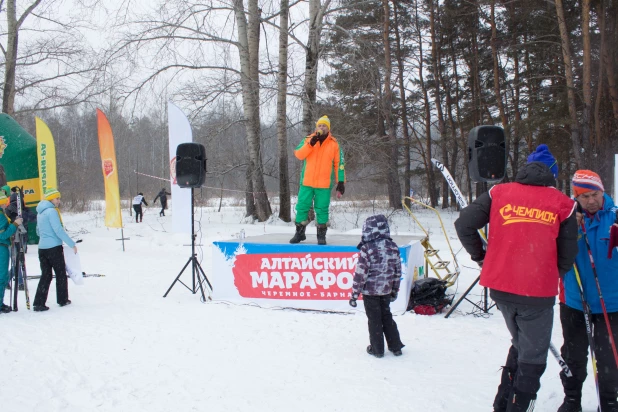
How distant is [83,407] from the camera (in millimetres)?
3424

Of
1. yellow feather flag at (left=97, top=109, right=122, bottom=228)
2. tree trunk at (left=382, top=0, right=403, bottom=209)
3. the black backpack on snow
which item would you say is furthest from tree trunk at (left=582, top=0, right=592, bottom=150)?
yellow feather flag at (left=97, top=109, right=122, bottom=228)

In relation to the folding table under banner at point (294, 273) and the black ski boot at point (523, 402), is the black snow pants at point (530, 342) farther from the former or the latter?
the folding table under banner at point (294, 273)

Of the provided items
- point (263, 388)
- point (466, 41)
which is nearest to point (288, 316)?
point (263, 388)

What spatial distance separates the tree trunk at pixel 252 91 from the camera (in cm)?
1442

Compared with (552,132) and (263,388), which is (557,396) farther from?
(552,132)

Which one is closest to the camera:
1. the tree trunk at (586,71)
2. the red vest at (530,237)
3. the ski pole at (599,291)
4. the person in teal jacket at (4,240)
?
the red vest at (530,237)

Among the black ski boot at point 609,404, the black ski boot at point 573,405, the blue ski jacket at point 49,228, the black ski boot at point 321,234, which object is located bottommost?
the black ski boot at point 573,405

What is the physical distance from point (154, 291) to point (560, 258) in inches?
258

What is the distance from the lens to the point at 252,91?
47.4 ft

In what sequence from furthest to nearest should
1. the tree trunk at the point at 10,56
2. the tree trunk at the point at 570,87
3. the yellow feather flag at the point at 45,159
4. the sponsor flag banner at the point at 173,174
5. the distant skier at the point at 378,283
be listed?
the tree trunk at the point at 10,56
the tree trunk at the point at 570,87
the yellow feather flag at the point at 45,159
the sponsor flag banner at the point at 173,174
the distant skier at the point at 378,283

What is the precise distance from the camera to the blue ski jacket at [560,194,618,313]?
9.42 ft

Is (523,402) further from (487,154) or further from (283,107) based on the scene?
(283,107)

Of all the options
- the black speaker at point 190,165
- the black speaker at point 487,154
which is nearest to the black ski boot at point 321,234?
the black speaker at point 190,165

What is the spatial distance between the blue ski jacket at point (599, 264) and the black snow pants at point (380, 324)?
6.11 ft
